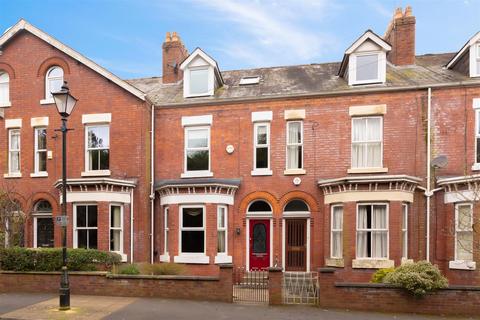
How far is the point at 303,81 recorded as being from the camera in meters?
17.4

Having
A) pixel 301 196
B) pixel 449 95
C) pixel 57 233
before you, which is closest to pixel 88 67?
pixel 57 233

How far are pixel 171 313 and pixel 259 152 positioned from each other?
317 inches

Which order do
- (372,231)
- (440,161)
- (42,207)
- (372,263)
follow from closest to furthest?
(372,263)
(372,231)
(440,161)
(42,207)

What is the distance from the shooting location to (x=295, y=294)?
1159 cm

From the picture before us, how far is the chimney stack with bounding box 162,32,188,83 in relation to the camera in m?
19.6

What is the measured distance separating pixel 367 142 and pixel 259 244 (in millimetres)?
5991

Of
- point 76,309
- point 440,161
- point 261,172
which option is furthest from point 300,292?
point 440,161

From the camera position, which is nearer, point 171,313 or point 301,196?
point 171,313

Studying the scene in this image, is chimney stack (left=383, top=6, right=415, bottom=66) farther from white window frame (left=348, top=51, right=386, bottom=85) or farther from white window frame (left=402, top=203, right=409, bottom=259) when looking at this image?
white window frame (left=402, top=203, right=409, bottom=259)

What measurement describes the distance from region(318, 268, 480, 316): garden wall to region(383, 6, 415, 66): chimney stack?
10971 millimetres

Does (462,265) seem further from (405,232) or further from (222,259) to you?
(222,259)

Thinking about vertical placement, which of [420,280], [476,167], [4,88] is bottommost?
[420,280]

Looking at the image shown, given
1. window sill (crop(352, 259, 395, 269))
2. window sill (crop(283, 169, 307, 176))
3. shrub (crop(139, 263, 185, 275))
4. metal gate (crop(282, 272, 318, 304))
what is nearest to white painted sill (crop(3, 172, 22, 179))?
shrub (crop(139, 263, 185, 275))

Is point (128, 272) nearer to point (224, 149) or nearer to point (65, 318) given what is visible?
point (65, 318)
